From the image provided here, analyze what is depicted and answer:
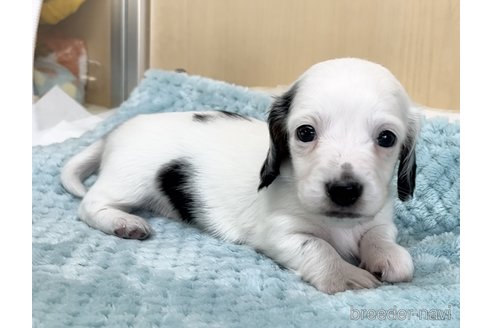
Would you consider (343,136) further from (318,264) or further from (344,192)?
(318,264)

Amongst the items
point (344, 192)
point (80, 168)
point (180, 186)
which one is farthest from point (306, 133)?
point (80, 168)

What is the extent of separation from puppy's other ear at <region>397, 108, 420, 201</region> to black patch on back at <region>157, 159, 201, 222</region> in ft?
2.35

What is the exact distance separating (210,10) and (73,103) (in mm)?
915

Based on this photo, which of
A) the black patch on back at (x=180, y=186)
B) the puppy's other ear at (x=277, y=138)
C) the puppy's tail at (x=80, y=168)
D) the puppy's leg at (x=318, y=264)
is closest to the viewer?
the puppy's leg at (x=318, y=264)

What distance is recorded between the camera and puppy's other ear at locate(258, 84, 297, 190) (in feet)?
6.50

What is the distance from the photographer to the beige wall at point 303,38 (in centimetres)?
289

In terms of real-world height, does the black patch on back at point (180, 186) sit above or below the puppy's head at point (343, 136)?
below

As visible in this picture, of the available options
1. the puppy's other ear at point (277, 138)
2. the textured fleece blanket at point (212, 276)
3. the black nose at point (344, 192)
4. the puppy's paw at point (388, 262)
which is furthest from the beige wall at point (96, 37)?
the black nose at point (344, 192)

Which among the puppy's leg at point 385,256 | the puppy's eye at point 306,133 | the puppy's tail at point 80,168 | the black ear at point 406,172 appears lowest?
the puppy's tail at point 80,168

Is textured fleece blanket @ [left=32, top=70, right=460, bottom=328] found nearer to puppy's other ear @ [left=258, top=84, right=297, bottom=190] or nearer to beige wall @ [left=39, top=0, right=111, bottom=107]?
puppy's other ear @ [left=258, top=84, right=297, bottom=190]

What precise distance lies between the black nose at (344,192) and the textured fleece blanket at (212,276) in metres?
0.24

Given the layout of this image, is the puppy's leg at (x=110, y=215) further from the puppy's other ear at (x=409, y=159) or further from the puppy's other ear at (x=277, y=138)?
the puppy's other ear at (x=409, y=159)

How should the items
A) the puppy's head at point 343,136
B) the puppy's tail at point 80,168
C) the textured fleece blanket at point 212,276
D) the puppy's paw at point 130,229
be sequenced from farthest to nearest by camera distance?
the puppy's tail at point 80,168
the puppy's paw at point 130,229
the puppy's head at point 343,136
the textured fleece blanket at point 212,276

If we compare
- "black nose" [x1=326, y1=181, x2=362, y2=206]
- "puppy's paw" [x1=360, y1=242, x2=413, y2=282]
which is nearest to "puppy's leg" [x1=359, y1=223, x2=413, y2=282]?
"puppy's paw" [x1=360, y1=242, x2=413, y2=282]
